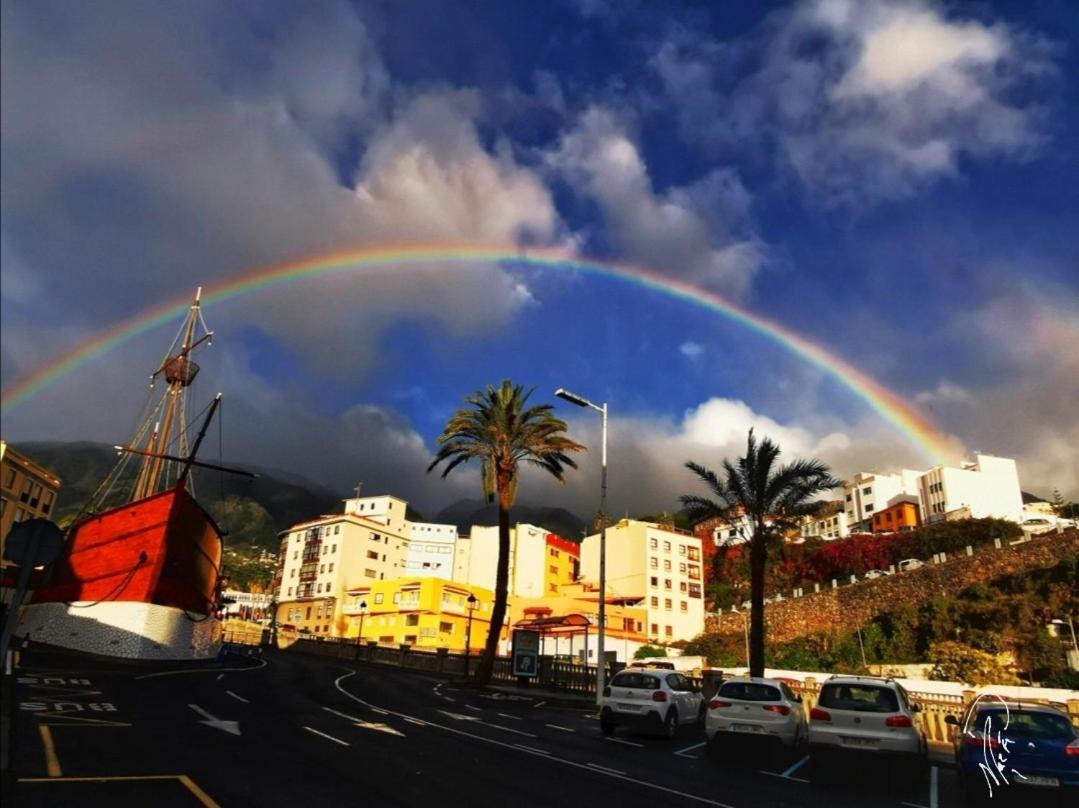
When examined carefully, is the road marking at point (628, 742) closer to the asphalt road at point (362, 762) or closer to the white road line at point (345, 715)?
the asphalt road at point (362, 762)

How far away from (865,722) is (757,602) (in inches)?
592

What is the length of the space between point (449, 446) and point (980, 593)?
4038 cm

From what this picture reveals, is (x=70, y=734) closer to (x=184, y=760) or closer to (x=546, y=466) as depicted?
(x=184, y=760)

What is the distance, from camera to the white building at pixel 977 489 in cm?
10544

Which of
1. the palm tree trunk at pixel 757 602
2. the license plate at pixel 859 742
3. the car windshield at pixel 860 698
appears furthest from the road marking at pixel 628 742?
the palm tree trunk at pixel 757 602

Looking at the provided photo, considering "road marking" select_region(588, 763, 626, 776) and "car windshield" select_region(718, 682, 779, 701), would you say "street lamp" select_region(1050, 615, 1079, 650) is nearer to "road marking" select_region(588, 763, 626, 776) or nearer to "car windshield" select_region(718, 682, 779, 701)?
"car windshield" select_region(718, 682, 779, 701)

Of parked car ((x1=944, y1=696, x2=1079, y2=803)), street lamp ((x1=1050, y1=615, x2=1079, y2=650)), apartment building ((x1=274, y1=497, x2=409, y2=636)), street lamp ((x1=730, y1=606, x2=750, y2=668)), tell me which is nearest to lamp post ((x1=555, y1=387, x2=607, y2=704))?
parked car ((x1=944, y1=696, x2=1079, y2=803))

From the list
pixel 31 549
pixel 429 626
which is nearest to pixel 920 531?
pixel 429 626

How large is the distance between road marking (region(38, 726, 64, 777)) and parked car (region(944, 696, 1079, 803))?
12431mm

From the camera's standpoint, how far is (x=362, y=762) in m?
10.7

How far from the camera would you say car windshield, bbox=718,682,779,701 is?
14.2m

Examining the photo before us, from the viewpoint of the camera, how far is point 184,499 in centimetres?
3725

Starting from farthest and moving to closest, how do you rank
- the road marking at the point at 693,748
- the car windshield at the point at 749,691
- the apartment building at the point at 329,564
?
the apartment building at the point at 329,564
the road marking at the point at 693,748
the car windshield at the point at 749,691

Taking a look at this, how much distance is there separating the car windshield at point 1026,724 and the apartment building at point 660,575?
75698 millimetres
